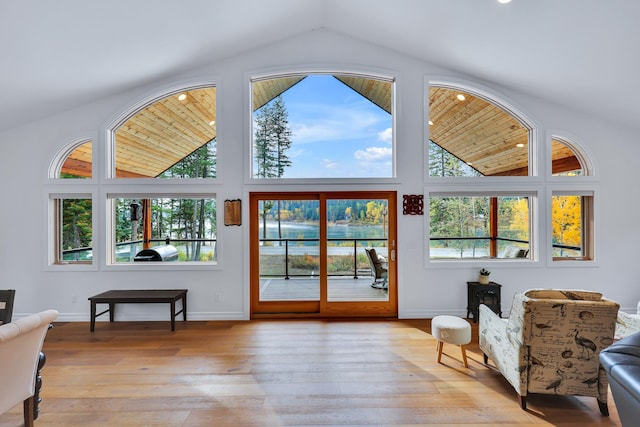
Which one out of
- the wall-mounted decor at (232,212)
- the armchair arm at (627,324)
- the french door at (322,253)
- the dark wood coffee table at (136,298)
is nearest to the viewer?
the armchair arm at (627,324)

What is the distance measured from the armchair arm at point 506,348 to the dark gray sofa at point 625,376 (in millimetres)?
787

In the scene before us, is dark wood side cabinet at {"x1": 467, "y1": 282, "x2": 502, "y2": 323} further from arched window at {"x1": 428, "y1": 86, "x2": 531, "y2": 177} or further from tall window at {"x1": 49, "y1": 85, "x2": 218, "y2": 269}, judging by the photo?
tall window at {"x1": 49, "y1": 85, "x2": 218, "y2": 269}

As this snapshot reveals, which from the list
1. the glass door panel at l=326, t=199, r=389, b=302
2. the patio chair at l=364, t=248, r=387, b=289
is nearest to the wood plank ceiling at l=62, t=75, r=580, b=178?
the glass door panel at l=326, t=199, r=389, b=302

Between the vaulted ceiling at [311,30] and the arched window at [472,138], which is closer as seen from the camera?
the vaulted ceiling at [311,30]

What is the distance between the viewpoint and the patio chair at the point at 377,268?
4699 mm

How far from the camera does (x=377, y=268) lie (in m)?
4.72

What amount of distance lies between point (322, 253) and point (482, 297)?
2452mm

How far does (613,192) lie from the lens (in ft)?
14.8

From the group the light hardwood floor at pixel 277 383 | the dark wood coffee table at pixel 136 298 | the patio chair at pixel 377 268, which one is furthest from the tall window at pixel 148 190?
the patio chair at pixel 377 268

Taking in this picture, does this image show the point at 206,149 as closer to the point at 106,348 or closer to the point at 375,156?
the point at 375,156

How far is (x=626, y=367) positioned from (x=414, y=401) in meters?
1.51

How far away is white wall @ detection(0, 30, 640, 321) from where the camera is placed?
14.5 ft

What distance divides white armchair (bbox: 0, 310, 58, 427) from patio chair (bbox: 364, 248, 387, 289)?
3753 mm

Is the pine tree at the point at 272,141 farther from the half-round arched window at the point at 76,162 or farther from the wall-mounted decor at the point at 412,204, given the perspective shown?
the half-round arched window at the point at 76,162
